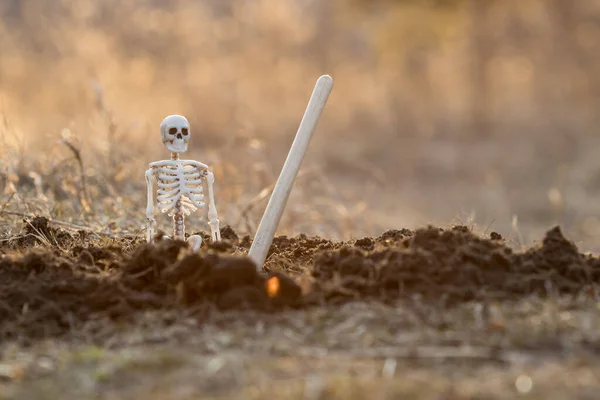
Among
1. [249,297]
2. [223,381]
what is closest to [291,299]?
[249,297]

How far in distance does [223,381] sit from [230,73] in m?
11.0

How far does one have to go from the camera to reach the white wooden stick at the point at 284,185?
3844 millimetres

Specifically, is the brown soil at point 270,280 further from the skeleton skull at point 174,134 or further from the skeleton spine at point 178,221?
the skeleton skull at point 174,134

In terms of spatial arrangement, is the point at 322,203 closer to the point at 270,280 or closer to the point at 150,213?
the point at 150,213

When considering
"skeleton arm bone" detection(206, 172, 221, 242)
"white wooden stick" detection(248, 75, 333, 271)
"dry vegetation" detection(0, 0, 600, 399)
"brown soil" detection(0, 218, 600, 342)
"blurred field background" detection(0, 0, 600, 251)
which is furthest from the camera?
"blurred field background" detection(0, 0, 600, 251)

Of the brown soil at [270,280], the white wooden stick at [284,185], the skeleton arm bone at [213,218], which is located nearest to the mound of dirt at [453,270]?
the brown soil at [270,280]

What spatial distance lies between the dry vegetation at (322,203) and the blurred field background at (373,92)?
0.15 feet

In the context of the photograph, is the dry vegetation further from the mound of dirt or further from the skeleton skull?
the skeleton skull

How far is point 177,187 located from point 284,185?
0.50 metres

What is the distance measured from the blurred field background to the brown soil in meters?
3.87

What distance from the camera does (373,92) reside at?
14750mm

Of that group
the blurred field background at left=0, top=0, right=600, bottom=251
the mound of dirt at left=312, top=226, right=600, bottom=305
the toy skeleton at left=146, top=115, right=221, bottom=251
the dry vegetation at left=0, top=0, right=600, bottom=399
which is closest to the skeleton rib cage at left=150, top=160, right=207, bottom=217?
the toy skeleton at left=146, top=115, right=221, bottom=251

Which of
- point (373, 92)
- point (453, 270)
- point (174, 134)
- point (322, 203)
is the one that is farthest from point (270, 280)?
point (373, 92)

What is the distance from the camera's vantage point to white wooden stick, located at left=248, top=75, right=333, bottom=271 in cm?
384
